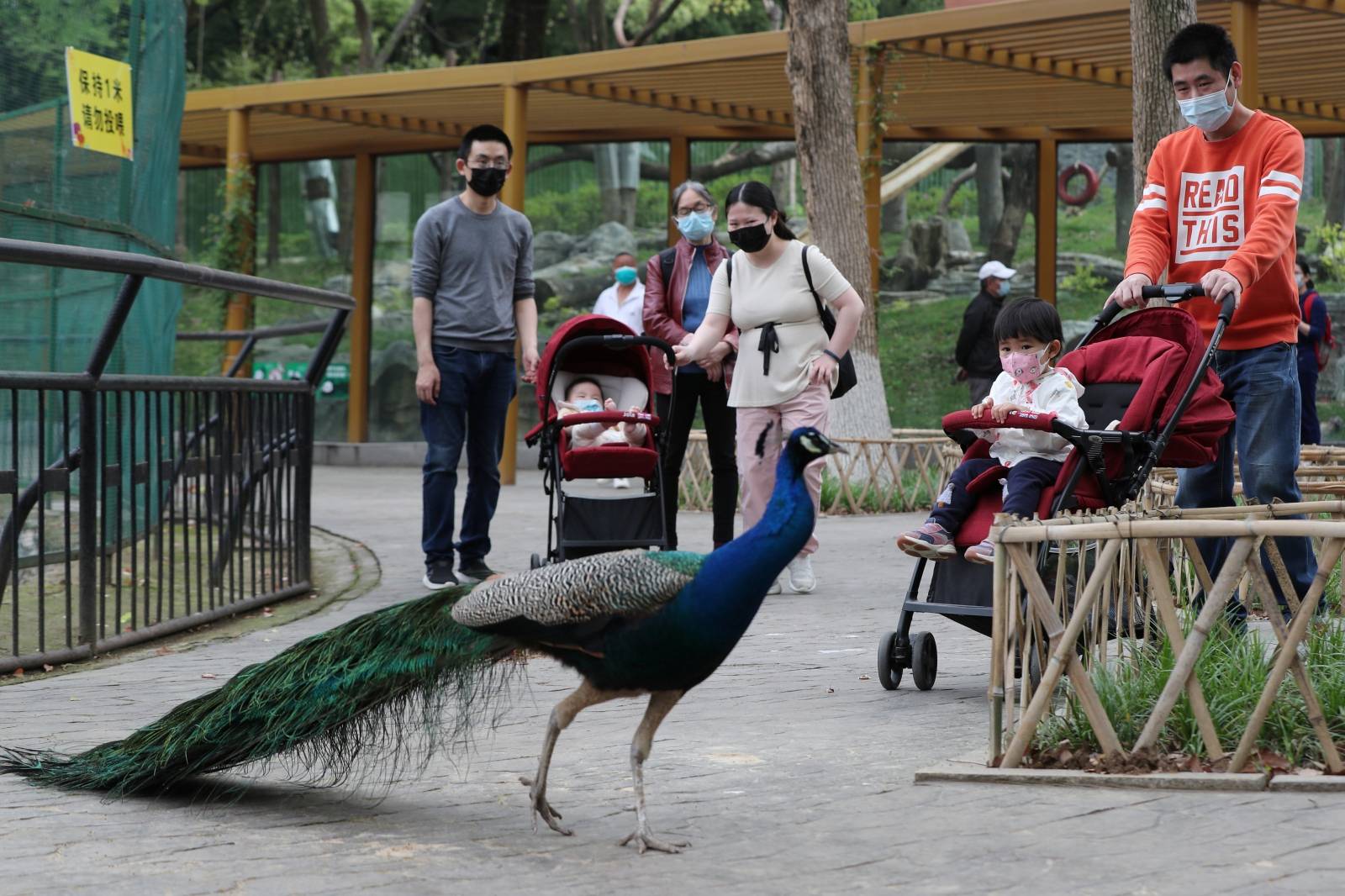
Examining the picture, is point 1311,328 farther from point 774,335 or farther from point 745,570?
point 745,570

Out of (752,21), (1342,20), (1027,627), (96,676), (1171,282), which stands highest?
(752,21)

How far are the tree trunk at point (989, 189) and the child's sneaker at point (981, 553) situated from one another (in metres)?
14.0

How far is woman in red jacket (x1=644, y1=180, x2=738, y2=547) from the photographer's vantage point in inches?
326

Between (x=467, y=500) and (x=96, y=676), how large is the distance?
2602 millimetres

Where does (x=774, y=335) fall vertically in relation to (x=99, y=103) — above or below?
below

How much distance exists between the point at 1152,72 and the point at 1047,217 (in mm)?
10104

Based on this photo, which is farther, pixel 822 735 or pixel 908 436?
pixel 908 436

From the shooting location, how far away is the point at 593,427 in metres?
7.98

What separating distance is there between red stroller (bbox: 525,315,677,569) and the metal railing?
44.1 inches

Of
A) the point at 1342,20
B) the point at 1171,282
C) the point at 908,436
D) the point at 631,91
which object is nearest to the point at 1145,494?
the point at 1171,282

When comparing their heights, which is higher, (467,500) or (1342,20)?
(1342,20)

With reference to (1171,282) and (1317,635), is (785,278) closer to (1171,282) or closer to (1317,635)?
(1171,282)

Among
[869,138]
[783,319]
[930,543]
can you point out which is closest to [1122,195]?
[869,138]

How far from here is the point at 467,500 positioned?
8.22 metres
